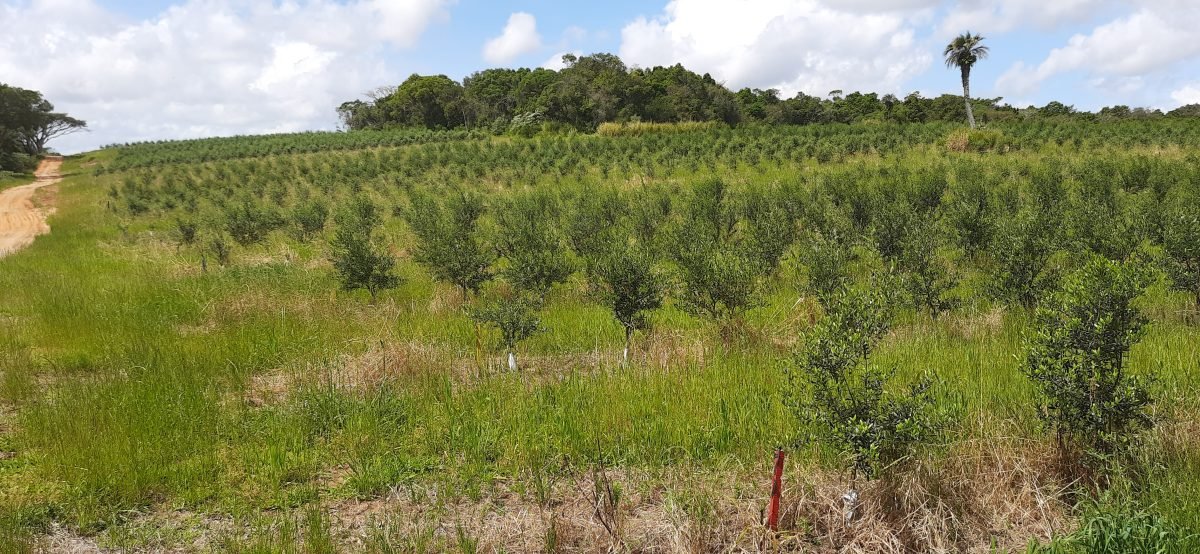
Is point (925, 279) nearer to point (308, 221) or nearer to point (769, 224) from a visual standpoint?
point (769, 224)

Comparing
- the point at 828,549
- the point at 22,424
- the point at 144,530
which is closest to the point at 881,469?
the point at 828,549

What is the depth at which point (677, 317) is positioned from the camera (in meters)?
10.2

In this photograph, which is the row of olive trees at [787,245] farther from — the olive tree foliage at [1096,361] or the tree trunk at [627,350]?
the olive tree foliage at [1096,361]

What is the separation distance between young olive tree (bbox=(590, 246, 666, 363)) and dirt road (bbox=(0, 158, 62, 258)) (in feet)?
64.1

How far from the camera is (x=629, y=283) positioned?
8453mm

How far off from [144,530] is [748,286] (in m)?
7.04

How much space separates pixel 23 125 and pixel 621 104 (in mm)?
59206

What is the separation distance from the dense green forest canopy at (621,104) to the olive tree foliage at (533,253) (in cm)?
3620

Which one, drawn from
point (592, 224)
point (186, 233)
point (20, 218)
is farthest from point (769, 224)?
point (20, 218)

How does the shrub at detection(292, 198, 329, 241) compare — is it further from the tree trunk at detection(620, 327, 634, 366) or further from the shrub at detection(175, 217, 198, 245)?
the tree trunk at detection(620, 327, 634, 366)

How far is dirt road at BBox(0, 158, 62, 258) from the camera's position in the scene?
21.8m

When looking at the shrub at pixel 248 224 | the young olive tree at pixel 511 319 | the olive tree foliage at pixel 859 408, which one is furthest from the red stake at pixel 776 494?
the shrub at pixel 248 224

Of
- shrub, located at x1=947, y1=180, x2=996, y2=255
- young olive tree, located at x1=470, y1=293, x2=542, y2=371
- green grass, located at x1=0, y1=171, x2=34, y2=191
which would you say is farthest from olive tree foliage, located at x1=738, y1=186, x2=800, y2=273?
green grass, located at x1=0, y1=171, x2=34, y2=191

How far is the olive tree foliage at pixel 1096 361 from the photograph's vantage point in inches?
178
